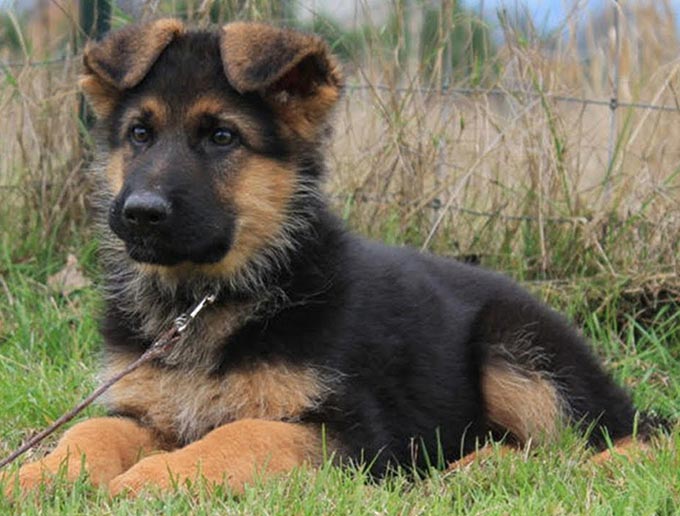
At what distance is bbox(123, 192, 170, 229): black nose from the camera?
4.48 metres

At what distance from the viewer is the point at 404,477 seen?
4.59 meters

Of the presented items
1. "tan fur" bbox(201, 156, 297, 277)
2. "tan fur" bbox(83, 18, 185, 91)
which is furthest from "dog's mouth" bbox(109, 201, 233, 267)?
"tan fur" bbox(83, 18, 185, 91)

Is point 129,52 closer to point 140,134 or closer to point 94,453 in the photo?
point 140,134

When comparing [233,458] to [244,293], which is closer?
[233,458]

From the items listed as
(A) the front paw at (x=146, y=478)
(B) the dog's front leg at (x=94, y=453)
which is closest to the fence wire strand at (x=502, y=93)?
(B) the dog's front leg at (x=94, y=453)

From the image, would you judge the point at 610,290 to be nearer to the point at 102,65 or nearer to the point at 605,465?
the point at 605,465

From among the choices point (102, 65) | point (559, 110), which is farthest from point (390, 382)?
point (559, 110)

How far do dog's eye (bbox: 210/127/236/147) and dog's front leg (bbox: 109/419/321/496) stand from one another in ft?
3.56

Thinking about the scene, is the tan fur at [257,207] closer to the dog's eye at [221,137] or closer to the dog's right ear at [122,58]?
the dog's eye at [221,137]

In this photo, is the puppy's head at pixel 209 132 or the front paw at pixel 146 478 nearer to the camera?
the front paw at pixel 146 478

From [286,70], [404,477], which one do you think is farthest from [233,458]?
[286,70]

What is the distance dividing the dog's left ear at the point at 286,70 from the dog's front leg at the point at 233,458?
1.26 meters

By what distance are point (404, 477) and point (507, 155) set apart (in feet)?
10.7

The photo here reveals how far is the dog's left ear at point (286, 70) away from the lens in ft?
15.7
